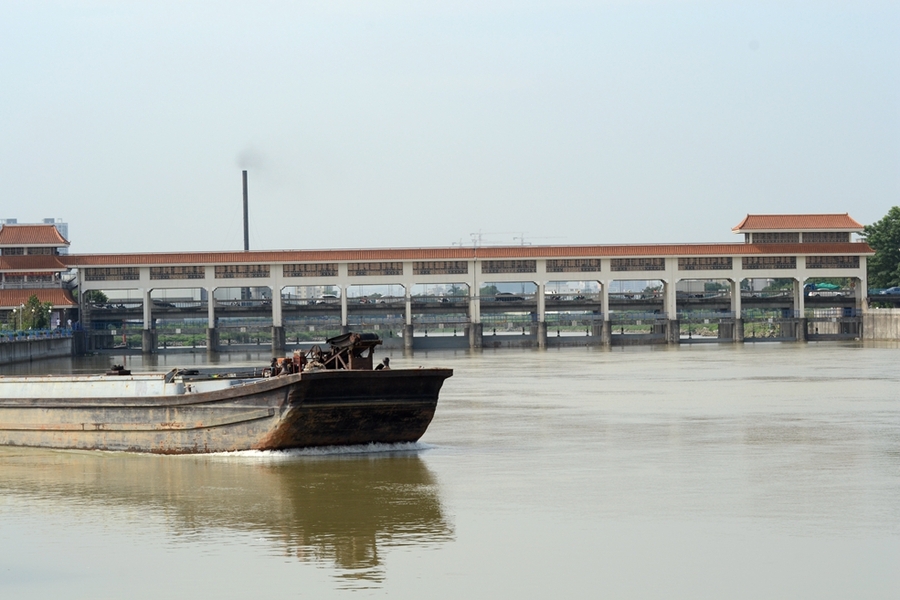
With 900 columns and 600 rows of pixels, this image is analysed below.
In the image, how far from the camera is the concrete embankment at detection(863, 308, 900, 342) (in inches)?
3735

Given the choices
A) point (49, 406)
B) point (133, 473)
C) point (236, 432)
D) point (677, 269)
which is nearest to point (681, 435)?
point (236, 432)

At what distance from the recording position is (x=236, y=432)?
27672 millimetres

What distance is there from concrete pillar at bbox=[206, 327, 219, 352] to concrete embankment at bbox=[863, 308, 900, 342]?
4886cm

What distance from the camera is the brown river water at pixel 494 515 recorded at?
16.2m

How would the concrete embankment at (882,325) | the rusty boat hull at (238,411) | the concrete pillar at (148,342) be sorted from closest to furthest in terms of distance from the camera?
the rusty boat hull at (238,411) → the concrete pillar at (148,342) → the concrete embankment at (882,325)

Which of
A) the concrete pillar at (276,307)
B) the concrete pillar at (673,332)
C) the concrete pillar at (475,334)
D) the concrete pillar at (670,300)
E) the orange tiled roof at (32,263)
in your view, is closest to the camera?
the concrete pillar at (475,334)

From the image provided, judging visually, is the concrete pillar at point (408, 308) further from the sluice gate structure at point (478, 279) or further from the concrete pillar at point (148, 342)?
the concrete pillar at point (148, 342)

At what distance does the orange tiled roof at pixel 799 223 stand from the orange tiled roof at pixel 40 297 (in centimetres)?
5163

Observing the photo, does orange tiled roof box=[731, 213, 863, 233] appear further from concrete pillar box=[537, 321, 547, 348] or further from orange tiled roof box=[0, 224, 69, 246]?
orange tiled roof box=[0, 224, 69, 246]

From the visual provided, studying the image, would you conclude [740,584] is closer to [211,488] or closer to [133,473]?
[211,488]

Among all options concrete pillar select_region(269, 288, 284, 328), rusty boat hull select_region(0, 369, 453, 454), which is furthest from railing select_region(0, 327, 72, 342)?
rusty boat hull select_region(0, 369, 453, 454)

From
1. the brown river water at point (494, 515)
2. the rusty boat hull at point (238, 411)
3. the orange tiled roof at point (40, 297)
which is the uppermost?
the orange tiled roof at point (40, 297)

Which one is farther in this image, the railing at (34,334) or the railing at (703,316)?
the railing at (703,316)

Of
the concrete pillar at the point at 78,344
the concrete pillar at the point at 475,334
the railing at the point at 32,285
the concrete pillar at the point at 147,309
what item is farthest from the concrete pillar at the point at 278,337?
the railing at the point at 32,285
